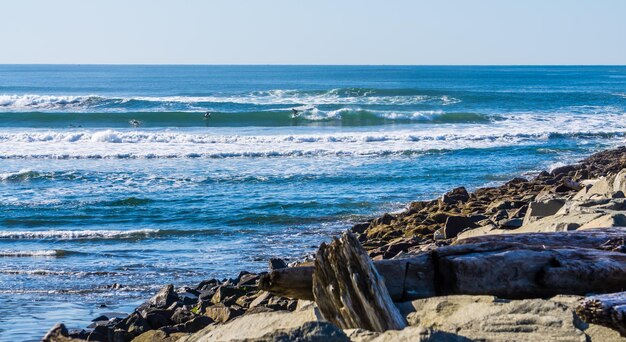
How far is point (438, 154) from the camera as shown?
27266 millimetres

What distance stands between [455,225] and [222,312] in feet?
14.1

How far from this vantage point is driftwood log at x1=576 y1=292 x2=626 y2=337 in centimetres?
461

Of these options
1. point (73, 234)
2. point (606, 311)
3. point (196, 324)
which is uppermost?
point (606, 311)

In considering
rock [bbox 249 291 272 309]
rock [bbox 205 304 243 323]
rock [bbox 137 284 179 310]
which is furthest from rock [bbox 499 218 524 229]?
rock [bbox 137 284 179 310]

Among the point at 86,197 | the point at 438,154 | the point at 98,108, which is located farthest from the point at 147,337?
the point at 98,108

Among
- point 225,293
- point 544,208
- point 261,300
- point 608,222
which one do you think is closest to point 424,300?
point 608,222

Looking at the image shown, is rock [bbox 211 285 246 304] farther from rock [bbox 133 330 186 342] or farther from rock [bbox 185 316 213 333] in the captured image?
rock [bbox 133 330 186 342]

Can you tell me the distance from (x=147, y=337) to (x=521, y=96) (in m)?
55.1

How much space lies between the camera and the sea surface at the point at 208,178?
1199 centimetres

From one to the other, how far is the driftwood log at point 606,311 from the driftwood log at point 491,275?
Result: 31.7 inches

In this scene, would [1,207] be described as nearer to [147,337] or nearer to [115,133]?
[147,337]

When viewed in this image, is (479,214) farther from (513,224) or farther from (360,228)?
(513,224)

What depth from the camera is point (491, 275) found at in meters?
5.62

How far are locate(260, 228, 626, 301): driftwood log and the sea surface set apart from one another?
4.28 m
